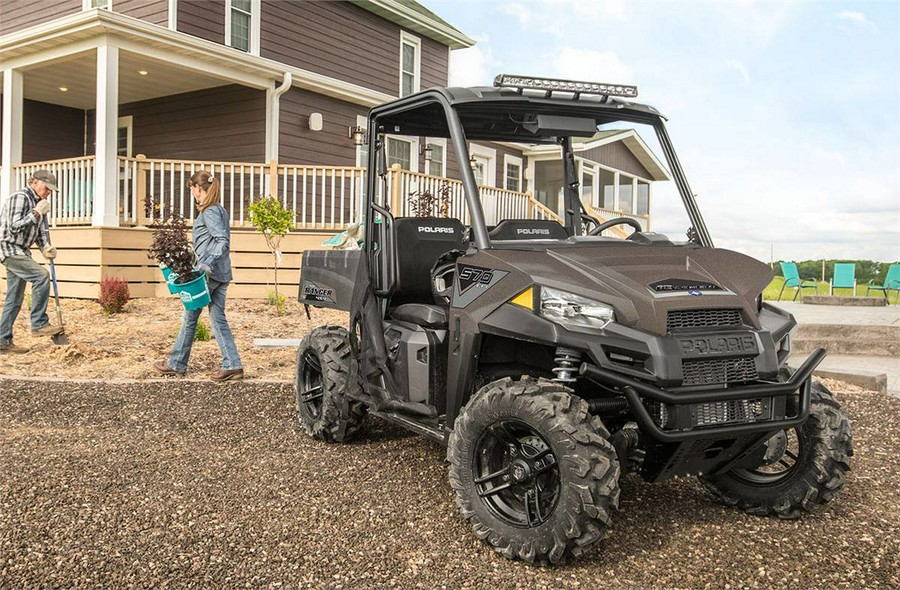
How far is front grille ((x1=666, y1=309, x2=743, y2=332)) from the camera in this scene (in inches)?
133

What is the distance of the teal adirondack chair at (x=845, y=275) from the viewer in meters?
21.3

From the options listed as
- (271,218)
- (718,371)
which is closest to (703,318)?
(718,371)

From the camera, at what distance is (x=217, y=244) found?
24.5 feet

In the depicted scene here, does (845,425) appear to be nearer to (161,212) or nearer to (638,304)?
(638,304)

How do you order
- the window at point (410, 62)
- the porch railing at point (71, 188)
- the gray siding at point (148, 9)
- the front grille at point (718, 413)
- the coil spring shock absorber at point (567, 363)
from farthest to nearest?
the window at point (410, 62) < the gray siding at point (148, 9) < the porch railing at point (71, 188) < the coil spring shock absorber at point (567, 363) < the front grille at point (718, 413)

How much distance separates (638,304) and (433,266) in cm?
180

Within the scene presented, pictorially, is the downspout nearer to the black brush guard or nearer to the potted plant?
the potted plant

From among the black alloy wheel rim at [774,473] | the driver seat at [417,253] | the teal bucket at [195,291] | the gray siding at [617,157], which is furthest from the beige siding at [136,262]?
the gray siding at [617,157]

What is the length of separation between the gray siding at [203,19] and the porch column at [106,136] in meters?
2.40

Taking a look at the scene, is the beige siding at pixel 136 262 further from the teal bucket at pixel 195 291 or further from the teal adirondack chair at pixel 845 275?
the teal adirondack chair at pixel 845 275

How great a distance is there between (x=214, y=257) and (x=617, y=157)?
82.8 feet

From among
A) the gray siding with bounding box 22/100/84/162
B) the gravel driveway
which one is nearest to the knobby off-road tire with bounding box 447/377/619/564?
the gravel driveway

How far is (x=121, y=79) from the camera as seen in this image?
1661 cm

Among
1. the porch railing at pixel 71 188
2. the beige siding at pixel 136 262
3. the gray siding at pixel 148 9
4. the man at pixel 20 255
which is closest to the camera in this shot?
the man at pixel 20 255
